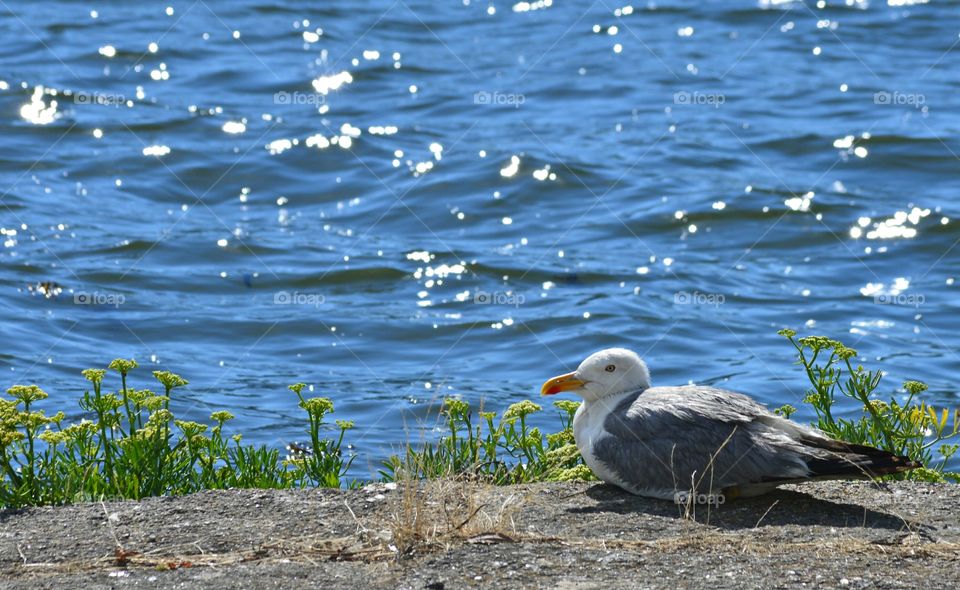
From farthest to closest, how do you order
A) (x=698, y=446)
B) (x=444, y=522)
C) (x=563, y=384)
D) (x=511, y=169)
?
(x=511, y=169) < (x=563, y=384) < (x=698, y=446) < (x=444, y=522)

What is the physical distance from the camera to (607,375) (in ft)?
26.3

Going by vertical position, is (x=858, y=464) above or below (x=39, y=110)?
below

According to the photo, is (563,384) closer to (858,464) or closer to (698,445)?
(698,445)

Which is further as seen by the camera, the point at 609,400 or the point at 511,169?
the point at 511,169

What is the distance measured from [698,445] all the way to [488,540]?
1.51 metres

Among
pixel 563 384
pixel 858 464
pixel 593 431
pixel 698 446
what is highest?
pixel 563 384

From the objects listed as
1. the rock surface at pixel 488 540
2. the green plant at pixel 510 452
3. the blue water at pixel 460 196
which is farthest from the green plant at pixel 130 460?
the blue water at pixel 460 196

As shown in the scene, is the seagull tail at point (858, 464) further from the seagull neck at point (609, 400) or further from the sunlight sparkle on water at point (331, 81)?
Result: the sunlight sparkle on water at point (331, 81)

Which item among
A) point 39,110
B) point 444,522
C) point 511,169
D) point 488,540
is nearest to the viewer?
point 488,540

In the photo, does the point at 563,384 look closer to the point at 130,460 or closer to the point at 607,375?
the point at 607,375

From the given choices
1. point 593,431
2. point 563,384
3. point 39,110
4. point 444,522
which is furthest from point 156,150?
point 444,522

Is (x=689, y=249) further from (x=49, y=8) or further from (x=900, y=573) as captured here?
(x=49, y=8)

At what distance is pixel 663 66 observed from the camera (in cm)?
2261

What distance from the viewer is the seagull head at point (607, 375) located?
26.2 feet
